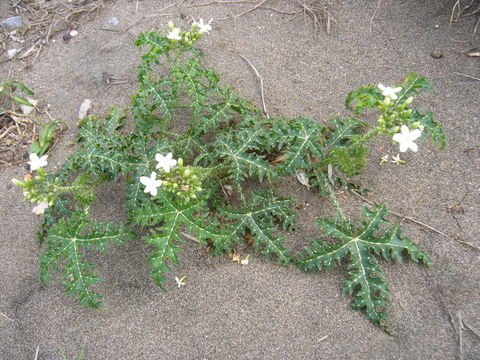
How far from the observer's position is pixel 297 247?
2670 mm

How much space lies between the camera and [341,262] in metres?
2.55

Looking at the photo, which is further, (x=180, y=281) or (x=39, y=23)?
(x=39, y=23)

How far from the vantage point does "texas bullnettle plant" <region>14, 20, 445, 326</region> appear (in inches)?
91.5

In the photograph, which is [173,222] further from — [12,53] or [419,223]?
[12,53]

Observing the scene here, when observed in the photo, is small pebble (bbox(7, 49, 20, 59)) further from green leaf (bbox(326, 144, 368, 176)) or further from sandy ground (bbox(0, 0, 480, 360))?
green leaf (bbox(326, 144, 368, 176))

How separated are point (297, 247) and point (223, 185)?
732mm

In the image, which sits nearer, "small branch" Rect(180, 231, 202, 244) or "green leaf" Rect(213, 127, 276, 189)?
"green leaf" Rect(213, 127, 276, 189)

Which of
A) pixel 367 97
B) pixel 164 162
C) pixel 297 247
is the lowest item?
pixel 297 247

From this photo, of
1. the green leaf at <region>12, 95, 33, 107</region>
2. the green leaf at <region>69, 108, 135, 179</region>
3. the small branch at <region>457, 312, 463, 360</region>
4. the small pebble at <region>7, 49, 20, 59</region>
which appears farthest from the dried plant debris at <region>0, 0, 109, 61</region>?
the small branch at <region>457, 312, 463, 360</region>

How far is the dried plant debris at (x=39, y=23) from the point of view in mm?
4098

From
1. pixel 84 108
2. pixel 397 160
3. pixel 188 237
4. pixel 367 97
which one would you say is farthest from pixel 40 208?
pixel 397 160

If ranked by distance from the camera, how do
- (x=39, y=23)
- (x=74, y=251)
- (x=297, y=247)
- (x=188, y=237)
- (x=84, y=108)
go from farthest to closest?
(x=39, y=23), (x=84, y=108), (x=188, y=237), (x=297, y=247), (x=74, y=251)

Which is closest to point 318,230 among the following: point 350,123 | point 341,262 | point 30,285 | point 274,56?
point 341,262

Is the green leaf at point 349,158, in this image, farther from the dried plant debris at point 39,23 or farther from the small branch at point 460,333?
the dried plant debris at point 39,23
